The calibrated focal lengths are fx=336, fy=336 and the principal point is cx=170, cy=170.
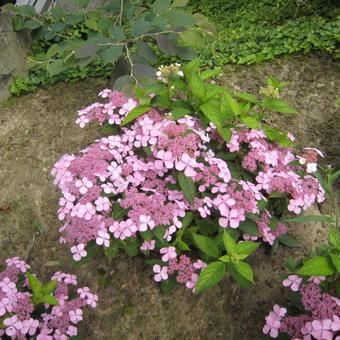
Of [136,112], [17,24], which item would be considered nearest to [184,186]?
[136,112]

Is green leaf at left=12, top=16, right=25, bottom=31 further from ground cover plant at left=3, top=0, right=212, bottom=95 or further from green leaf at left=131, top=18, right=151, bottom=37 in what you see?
green leaf at left=131, top=18, right=151, bottom=37

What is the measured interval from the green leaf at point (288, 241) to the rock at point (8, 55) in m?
2.77

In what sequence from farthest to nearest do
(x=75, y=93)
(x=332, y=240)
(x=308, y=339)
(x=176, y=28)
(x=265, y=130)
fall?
(x=75, y=93) → (x=176, y=28) → (x=265, y=130) → (x=332, y=240) → (x=308, y=339)

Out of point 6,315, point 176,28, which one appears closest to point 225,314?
point 6,315

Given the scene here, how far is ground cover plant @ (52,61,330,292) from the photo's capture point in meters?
1.57

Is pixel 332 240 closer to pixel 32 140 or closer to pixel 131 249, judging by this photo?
pixel 131 249

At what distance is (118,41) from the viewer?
8.23ft

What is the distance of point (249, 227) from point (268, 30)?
2.95 meters

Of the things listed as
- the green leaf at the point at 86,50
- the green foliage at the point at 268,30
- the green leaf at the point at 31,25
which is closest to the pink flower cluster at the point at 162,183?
the green leaf at the point at 86,50

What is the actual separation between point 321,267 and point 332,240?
0.53 feet

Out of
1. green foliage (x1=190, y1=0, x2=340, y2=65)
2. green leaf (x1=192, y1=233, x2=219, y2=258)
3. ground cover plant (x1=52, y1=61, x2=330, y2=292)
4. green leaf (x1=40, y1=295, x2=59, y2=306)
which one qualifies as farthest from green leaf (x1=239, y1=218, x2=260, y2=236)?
green foliage (x1=190, y1=0, x2=340, y2=65)

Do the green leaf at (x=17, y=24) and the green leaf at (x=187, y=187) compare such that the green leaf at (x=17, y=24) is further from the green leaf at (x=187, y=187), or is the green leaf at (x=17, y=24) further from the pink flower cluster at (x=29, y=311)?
the green leaf at (x=187, y=187)

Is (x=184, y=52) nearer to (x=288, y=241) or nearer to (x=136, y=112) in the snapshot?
(x=136, y=112)

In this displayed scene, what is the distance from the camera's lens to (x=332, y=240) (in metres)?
1.42
